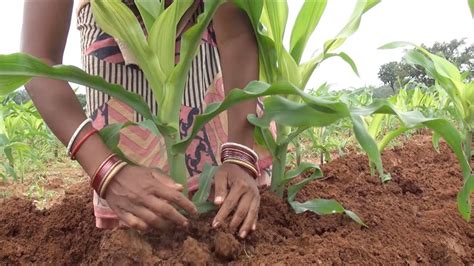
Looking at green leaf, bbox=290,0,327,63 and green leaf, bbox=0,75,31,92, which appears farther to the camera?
green leaf, bbox=290,0,327,63

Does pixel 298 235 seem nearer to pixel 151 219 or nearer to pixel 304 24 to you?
pixel 151 219

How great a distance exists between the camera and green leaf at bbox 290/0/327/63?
1.31 meters

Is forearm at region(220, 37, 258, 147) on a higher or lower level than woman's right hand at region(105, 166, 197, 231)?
higher

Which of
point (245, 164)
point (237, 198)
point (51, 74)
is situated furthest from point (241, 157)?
point (51, 74)

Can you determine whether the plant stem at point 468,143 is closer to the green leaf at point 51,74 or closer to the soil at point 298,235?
the soil at point 298,235

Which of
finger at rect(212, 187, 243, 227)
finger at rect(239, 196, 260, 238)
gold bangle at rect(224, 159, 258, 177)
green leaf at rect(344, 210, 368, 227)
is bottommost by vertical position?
green leaf at rect(344, 210, 368, 227)

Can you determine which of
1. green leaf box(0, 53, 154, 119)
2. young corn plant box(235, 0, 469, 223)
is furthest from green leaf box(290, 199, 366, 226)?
green leaf box(0, 53, 154, 119)

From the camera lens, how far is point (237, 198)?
1.14 metres

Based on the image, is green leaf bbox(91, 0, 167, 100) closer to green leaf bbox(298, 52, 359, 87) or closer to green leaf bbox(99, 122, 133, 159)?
green leaf bbox(99, 122, 133, 159)

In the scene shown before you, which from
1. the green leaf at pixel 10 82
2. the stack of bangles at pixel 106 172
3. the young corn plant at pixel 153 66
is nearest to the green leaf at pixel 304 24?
the young corn plant at pixel 153 66

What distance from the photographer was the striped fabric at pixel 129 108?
155 centimetres

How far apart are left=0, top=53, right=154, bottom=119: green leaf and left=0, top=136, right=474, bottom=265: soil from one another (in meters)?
0.27

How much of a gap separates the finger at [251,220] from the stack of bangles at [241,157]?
4.1 inches

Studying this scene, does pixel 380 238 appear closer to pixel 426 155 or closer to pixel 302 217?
pixel 302 217
